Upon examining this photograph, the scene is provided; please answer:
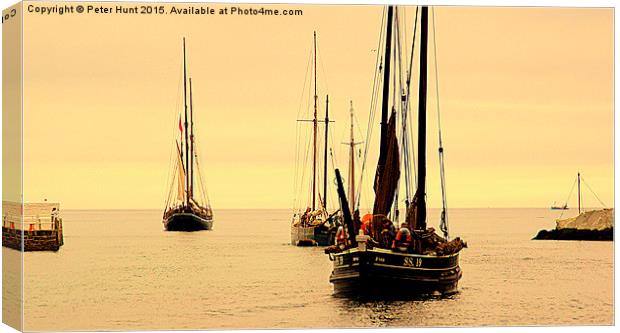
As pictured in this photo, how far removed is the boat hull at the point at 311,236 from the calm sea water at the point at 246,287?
9.39ft

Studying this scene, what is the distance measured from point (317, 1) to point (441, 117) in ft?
9.53

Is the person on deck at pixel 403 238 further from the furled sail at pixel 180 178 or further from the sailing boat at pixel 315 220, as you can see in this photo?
the furled sail at pixel 180 178

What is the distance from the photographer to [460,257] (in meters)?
29.3

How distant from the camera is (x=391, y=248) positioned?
27.1 meters

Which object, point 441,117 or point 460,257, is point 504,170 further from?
point 460,257

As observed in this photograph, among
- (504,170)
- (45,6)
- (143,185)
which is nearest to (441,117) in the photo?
(504,170)

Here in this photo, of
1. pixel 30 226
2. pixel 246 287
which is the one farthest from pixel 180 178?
pixel 30 226

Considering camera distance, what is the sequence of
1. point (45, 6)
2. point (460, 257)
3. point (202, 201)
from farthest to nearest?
point (460, 257) < point (202, 201) < point (45, 6)

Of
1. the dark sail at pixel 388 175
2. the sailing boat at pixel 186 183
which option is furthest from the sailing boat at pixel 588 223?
the sailing boat at pixel 186 183

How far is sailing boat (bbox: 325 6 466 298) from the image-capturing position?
27.1 m

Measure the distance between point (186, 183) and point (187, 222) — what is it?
2.51 metres

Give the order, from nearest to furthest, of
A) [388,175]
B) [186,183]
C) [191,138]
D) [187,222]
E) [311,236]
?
[191,138] < [186,183] < [388,175] < [187,222] < [311,236]

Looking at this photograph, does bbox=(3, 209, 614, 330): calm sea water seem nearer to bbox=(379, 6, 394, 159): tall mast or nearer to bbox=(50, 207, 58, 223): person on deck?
bbox=(50, 207, 58, 223): person on deck

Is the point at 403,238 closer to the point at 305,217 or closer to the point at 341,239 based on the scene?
the point at 341,239
